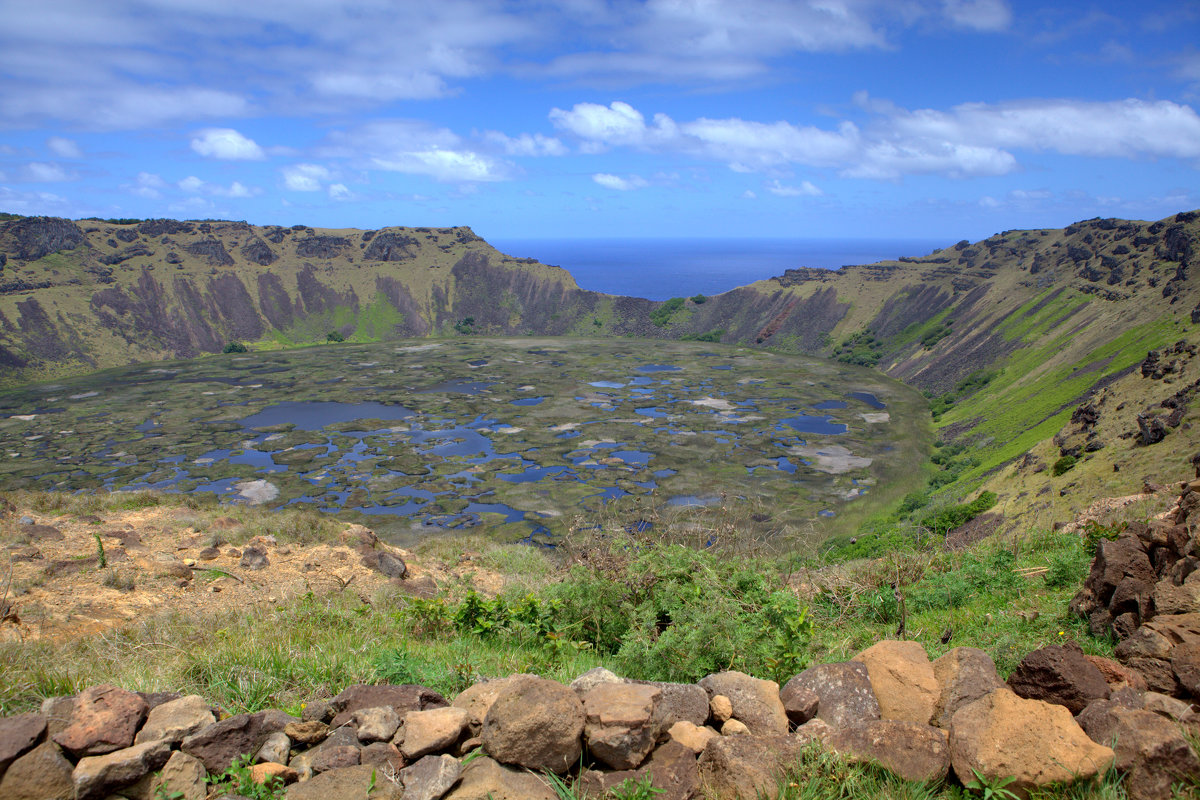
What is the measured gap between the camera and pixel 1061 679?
521 centimetres

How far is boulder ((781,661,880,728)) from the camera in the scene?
559cm

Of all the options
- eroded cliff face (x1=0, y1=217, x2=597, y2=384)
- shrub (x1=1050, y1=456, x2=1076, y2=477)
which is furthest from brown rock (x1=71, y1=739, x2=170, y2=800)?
eroded cliff face (x1=0, y1=217, x2=597, y2=384)

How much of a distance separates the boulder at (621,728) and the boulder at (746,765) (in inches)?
17.7

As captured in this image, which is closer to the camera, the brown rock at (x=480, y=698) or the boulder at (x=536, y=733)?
the boulder at (x=536, y=733)

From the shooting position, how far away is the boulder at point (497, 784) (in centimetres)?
445

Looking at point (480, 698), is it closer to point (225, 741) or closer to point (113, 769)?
point (225, 741)

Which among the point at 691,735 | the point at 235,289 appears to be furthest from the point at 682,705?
the point at 235,289

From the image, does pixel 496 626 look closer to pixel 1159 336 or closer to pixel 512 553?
pixel 512 553

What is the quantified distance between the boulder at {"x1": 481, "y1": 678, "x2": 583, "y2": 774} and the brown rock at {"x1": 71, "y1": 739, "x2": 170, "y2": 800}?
2.29 meters

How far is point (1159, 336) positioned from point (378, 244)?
419 feet

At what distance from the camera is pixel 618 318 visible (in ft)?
393

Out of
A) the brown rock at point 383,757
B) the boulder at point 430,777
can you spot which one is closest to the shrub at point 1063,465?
the boulder at point 430,777

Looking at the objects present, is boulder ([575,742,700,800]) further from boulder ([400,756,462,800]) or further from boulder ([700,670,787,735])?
boulder ([400,756,462,800])

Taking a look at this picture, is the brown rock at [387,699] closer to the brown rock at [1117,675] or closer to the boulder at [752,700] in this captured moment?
the boulder at [752,700]
